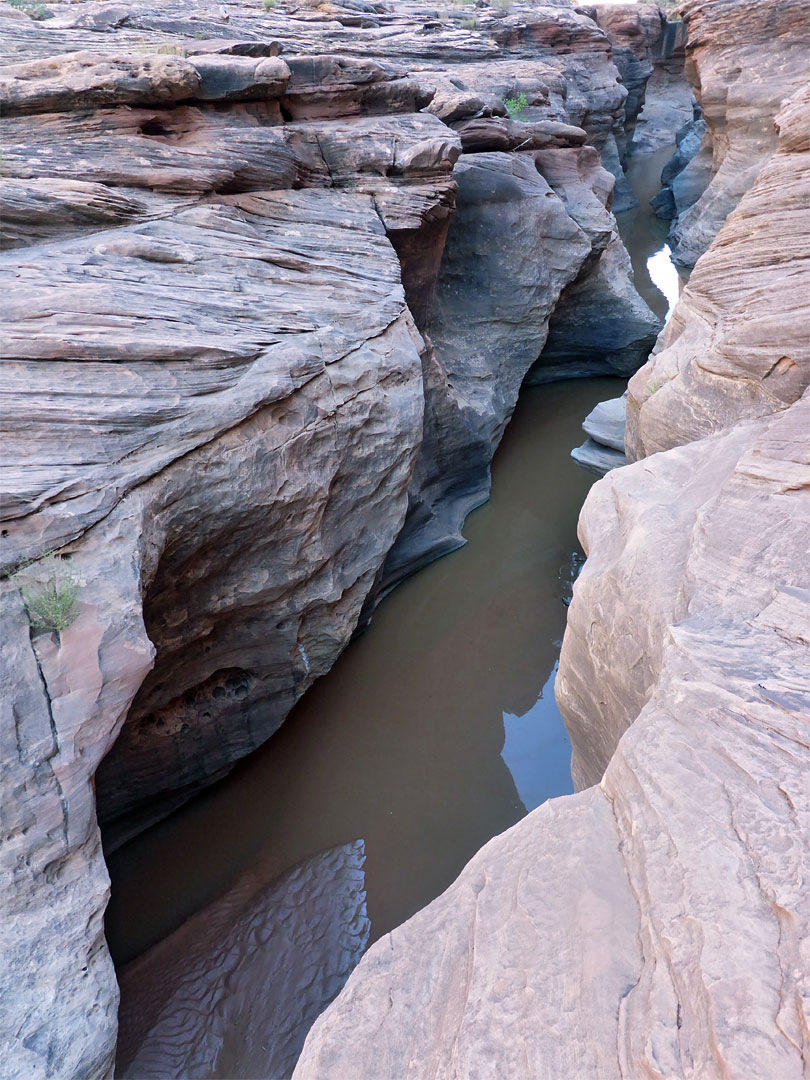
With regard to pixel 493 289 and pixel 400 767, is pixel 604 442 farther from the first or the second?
pixel 400 767

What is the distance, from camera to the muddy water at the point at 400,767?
494 centimetres

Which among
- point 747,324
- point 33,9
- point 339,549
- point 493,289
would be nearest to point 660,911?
point 339,549

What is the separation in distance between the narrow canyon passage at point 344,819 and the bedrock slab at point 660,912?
2.12 meters

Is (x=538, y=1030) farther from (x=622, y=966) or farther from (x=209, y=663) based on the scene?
(x=209, y=663)

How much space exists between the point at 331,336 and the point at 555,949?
443 cm

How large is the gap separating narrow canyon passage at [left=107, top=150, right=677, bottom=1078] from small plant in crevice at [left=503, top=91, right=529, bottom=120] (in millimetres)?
8068


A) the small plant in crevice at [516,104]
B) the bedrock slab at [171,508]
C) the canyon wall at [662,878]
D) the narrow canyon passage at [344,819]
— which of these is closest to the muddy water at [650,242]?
the small plant in crevice at [516,104]

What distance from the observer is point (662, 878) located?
2.21 m

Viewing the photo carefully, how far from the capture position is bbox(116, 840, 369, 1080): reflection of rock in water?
13.2 ft

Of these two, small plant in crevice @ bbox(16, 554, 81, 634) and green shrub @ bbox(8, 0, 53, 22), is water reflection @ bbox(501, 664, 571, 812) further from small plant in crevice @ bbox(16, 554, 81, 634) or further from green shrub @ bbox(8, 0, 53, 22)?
green shrub @ bbox(8, 0, 53, 22)

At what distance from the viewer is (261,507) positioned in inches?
191

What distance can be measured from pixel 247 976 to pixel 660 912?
3.24 metres

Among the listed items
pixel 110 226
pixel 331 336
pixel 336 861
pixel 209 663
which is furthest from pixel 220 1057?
pixel 110 226

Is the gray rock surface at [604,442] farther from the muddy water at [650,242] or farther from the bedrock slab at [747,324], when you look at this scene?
the muddy water at [650,242]
